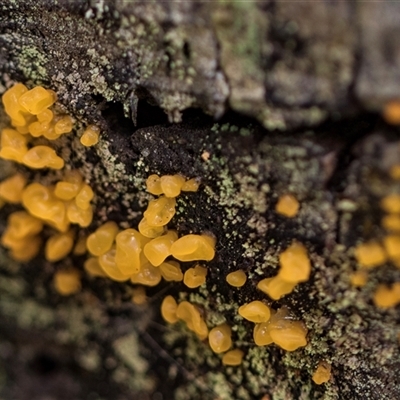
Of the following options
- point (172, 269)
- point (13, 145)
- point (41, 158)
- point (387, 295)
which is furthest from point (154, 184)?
point (387, 295)

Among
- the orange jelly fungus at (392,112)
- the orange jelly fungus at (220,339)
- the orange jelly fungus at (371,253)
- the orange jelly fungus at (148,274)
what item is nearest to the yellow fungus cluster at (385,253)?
the orange jelly fungus at (371,253)

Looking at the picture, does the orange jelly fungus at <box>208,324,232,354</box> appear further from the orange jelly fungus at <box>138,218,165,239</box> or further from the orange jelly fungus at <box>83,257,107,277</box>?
the orange jelly fungus at <box>83,257,107,277</box>

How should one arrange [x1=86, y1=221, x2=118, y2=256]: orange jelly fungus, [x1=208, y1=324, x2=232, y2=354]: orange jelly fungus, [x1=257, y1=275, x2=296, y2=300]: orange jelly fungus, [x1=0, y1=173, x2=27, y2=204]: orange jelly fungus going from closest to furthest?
[x1=257, y1=275, x2=296, y2=300]: orange jelly fungus
[x1=208, y1=324, x2=232, y2=354]: orange jelly fungus
[x1=86, y1=221, x2=118, y2=256]: orange jelly fungus
[x1=0, y1=173, x2=27, y2=204]: orange jelly fungus

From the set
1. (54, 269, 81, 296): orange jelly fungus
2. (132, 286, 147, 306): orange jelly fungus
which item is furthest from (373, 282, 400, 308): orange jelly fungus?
(54, 269, 81, 296): orange jelly fungus

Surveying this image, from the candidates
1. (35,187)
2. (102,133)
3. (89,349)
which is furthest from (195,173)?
(89,349)

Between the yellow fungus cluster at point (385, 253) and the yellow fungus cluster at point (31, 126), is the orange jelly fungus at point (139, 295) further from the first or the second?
the yellow fungus cluster at point (385, 253)

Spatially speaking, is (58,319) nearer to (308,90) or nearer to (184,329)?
(184,329)
